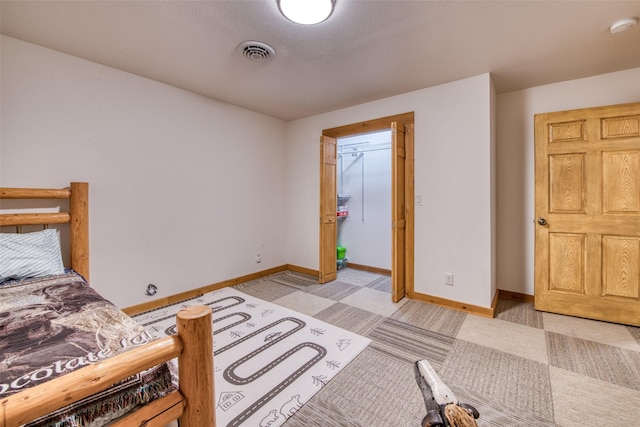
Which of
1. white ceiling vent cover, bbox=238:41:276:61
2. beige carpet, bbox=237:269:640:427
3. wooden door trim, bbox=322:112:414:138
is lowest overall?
beige carpet, bbox=237:269:640:427

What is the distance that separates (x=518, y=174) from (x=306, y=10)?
114 inches

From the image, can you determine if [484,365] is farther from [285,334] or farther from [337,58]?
[337,58]

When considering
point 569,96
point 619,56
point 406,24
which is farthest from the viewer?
point 569,96

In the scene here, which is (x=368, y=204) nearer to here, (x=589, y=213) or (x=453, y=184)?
(x=453, y=184)

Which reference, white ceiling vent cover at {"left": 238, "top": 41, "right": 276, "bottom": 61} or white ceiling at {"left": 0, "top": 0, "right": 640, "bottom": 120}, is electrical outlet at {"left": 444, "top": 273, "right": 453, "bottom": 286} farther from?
white ceiling vent cover at {"left": 238, "top": 41, "right": 276, "bottom": 61}

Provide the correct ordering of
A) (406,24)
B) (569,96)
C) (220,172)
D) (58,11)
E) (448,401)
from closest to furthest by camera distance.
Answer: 1. (448,401)
2. (58,11)
3. (406,24)
4. (569,96)
5. (220,172)

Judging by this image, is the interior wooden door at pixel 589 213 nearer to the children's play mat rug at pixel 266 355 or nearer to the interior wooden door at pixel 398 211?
the interior wooden door at pixel 398 211

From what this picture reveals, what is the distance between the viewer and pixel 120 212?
2.69m

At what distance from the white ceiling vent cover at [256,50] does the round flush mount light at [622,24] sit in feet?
8.20

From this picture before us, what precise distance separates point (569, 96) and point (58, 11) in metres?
4.50

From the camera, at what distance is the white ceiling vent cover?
7.17ft

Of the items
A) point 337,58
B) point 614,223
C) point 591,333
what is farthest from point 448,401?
point 614,223

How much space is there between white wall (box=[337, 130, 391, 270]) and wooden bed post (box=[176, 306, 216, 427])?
3.84 metres

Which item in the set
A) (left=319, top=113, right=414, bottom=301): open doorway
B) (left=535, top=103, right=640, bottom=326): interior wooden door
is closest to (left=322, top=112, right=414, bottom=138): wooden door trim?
(left=319, top=113, right=414, bottom=301): open doorway
